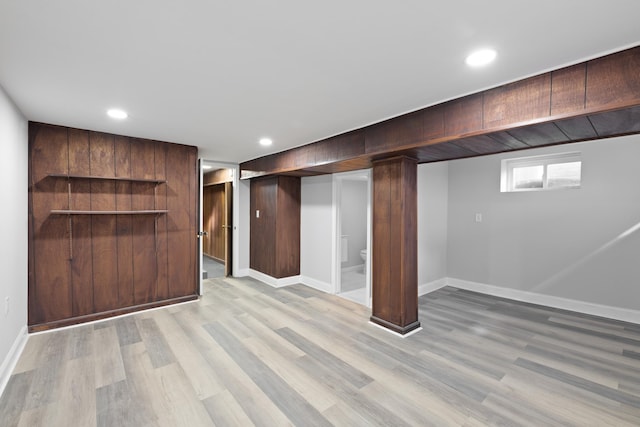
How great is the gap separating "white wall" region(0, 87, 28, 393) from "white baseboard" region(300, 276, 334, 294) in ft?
11.6

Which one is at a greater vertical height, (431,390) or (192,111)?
(192,111)

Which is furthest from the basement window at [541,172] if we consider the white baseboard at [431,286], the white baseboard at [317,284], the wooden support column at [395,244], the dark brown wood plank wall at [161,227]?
the dark brown wood plank wall at [161,227]

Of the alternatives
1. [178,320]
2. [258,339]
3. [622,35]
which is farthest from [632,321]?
[178,320]

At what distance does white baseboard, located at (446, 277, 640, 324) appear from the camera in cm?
342

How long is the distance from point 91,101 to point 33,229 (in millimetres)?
1690

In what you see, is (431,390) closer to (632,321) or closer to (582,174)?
(632,321)

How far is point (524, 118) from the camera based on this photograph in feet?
6.48

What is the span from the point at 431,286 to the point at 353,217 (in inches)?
96.5

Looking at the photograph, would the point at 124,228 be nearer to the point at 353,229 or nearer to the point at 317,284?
the point at 317,284

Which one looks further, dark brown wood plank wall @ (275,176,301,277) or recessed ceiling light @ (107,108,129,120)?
dark brown wood plank wall @ (275,176,301,277)

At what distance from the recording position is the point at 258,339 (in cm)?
303

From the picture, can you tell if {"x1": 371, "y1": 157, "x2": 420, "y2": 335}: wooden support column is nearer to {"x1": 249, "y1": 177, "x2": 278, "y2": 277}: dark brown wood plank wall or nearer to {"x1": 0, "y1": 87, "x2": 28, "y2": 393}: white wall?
{"x1": 249, "y1": 177, "x2": 278, "y2": 277}: dark brown wood plank wall

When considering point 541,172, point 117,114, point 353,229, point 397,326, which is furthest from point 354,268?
point 117,114

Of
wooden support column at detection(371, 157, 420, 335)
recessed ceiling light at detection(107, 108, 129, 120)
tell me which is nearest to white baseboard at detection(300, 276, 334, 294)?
wooden support column at detection(371, 157, 420, 335)
